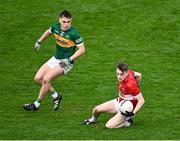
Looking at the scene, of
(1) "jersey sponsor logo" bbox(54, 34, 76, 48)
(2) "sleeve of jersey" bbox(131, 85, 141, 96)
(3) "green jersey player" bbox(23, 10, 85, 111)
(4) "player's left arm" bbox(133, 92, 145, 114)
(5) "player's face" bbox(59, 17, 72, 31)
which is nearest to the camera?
(4) "player's left arm" bbox(133, 92, 145, 114)

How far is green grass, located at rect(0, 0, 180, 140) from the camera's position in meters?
13.4

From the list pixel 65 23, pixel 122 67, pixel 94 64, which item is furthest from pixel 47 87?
pixel 94 64

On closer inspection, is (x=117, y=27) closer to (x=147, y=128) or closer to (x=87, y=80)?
(x=87, y=80)

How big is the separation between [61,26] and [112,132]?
304 cm

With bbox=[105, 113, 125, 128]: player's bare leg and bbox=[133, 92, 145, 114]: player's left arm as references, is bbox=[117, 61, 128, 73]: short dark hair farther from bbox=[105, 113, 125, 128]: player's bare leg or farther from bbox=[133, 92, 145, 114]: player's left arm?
bbox=[105, 113, 125, 128]: player's bare leg

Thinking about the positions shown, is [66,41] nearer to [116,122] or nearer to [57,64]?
[57,64]

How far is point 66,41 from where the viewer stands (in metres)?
14.7

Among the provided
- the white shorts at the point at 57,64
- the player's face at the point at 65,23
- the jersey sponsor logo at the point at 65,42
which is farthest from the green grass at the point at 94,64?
the player's face at the point at 65,23

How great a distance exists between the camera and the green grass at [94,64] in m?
13.4

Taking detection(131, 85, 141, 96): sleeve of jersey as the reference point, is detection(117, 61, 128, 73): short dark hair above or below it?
above

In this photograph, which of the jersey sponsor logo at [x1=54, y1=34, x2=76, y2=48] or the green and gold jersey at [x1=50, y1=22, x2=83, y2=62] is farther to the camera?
the jersey sponsor logo at [x1=54, y1=34, x2=76, y2=48]

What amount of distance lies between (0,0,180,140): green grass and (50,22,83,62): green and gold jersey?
130 cm

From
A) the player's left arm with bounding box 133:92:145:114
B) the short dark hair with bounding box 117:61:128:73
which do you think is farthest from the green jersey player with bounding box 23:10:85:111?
the player's left arm with bounding box 133:92:145:114

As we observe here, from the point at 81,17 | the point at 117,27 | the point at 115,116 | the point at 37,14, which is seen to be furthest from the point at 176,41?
the point at 115,116
